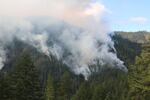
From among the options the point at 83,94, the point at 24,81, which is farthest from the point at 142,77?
the point at 83,94

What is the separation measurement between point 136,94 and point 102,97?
76.5 meters

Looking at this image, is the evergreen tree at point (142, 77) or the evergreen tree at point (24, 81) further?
the evergreen tree at point (24, 81)

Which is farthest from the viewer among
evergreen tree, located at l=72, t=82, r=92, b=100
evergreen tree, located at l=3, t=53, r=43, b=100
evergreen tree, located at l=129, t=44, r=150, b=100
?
evergreen tree, located at l=72, t=82, r=92, b=100

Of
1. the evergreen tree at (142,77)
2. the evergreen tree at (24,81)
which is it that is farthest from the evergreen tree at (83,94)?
the evergreen tree at (24,81)

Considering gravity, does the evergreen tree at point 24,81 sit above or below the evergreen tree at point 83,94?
below

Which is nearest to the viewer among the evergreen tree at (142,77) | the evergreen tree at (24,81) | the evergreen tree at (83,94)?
the evergreen tree at (142,77)

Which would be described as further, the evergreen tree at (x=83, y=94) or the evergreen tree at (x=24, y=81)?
the evergreen tree at (x=83, y=94)

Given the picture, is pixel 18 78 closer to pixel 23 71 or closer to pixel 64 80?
pixel 23 71

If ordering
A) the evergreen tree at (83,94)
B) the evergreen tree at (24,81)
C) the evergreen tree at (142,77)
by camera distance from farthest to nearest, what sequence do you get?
the evergreen tree at (83,94) < the evergreen tree at (24,81) < the evergreen tree at (142,77)

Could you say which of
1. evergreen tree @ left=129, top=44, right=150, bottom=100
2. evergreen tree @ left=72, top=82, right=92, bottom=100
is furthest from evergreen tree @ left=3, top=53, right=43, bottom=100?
evergreen tree @ left=72, top=82, right=92, bottom=100

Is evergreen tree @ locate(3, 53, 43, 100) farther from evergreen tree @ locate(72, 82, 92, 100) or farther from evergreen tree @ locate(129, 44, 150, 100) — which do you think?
evergreen tree @ locate(72, 82, 92, 100)

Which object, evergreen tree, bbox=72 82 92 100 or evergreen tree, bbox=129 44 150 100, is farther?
evergreen tree, bbox=72 82 92 100

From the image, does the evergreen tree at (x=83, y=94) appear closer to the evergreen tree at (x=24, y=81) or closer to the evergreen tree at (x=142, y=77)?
the evergreen tree at (x=142, y=77)

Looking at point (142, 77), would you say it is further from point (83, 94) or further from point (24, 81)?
point (83, 94)
